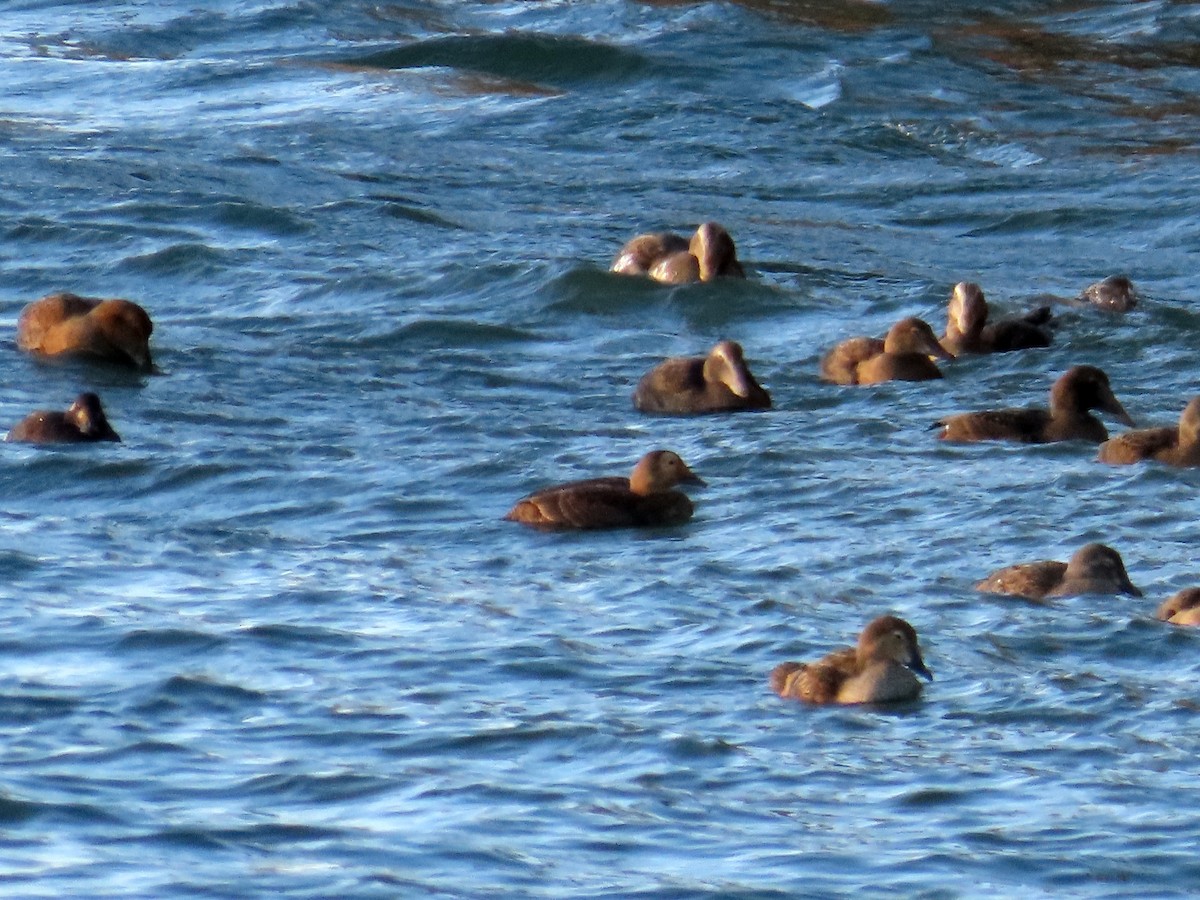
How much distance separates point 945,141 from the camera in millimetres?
23828

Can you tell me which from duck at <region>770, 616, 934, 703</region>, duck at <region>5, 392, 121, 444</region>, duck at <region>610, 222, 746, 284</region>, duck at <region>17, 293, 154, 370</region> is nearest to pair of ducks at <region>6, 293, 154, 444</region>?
duck at <region>17, 293, 154, 370</region>

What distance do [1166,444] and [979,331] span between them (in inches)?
117

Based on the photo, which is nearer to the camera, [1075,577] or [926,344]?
[1075,577]

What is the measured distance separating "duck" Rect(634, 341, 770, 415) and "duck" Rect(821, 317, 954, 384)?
30.0 inches

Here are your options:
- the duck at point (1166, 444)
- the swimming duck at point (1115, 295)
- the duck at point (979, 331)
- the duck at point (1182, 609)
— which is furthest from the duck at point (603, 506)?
the swimming duck at point (1115, 295)

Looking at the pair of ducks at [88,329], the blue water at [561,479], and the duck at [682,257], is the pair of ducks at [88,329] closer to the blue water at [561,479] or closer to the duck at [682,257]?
the blue water at [561,479]

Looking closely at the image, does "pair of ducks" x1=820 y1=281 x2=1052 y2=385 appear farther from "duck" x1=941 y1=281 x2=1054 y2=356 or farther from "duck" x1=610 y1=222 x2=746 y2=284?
"duck" x1=610 y1=222 x2=746 y2=284

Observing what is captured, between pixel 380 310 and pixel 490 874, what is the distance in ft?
32.2

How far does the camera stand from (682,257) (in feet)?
58.4

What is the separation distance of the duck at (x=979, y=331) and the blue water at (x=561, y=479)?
6.4 inches

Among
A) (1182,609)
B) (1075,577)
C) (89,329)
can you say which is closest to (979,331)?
(89,329)

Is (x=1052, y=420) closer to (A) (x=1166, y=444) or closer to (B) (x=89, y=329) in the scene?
(A) (x=1166, y=444)

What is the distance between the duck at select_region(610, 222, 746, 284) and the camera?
17.5m

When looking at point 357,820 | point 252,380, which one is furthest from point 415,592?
point 252,380
